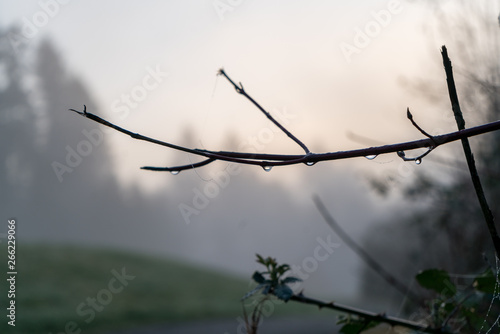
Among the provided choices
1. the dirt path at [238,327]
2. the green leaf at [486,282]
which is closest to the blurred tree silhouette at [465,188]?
the green leaf at [486,282]

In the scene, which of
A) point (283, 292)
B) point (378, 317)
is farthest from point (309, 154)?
point (378, 317)

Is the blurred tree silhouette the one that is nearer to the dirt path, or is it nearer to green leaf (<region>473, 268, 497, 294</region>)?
green leaf (<region>473, 268, 497, 294</region>)

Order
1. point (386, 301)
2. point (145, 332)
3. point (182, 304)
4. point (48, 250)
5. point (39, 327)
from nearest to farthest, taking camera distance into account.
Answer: point (39, 327), point (145, 332), point (182, 304), point (386, 301), point (48, 250)

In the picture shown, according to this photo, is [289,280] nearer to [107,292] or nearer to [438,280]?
[438,280]

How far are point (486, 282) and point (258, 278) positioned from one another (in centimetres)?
51

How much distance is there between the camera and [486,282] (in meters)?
1.18

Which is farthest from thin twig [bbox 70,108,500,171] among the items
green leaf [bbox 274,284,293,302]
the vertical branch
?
green leaf [bbox 274,284,293,302]

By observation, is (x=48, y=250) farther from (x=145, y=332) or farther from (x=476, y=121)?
(x=476, y=121)

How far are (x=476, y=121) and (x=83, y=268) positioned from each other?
13809mm

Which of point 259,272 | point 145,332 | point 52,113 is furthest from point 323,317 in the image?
point 52,113

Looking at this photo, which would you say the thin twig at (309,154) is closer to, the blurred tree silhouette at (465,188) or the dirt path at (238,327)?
the blurred tree silhouette at (465,188)

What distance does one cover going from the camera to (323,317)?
15.1 metres

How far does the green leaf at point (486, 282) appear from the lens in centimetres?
116

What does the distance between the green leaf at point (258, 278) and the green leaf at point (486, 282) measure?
0.48 meters
